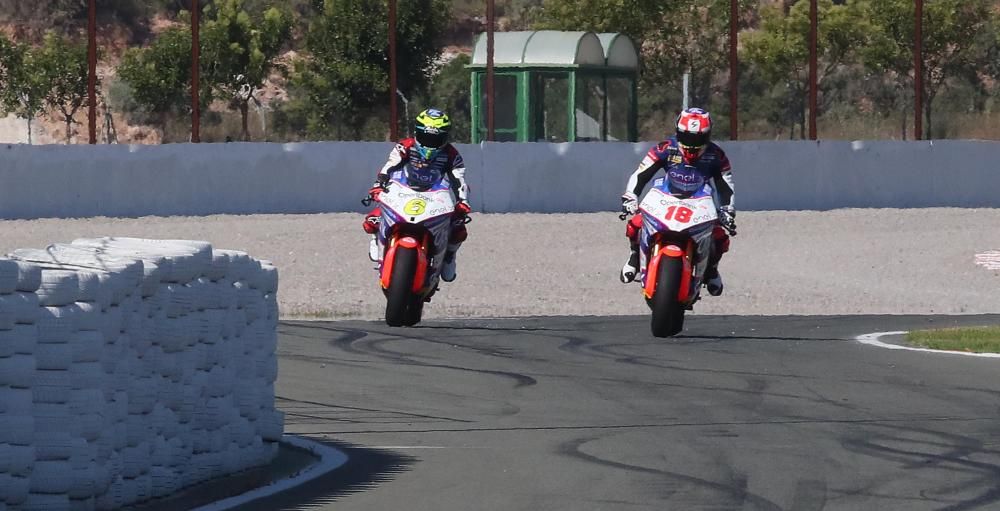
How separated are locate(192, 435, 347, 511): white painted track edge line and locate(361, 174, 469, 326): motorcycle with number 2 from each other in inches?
220

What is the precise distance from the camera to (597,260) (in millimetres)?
27562

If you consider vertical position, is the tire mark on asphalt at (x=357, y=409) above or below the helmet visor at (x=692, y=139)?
below

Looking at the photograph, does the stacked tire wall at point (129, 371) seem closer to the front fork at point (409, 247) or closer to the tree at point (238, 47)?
the front fork at point (409, 247)

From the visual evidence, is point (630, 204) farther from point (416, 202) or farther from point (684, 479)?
point (684, 479)

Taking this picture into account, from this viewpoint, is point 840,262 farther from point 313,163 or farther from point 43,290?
point 43,290

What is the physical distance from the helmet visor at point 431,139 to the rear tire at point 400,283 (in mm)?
1048

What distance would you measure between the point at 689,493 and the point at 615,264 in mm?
18819

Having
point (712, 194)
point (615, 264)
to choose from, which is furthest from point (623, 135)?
point (712, 194)

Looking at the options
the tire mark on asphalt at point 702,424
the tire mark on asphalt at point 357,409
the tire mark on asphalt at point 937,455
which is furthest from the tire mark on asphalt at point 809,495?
the tire mark on asphalt at point 357,409

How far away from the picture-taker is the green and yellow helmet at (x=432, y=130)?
16312 mm

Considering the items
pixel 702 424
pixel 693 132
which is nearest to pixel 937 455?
pixel 702 424

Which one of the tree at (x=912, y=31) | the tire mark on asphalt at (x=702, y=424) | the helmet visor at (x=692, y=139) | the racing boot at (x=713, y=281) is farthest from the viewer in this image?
the tree at (x=912, y=31)

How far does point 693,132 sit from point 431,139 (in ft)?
7.39

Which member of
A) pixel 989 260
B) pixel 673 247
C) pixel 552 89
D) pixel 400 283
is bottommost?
pixel 989 260
